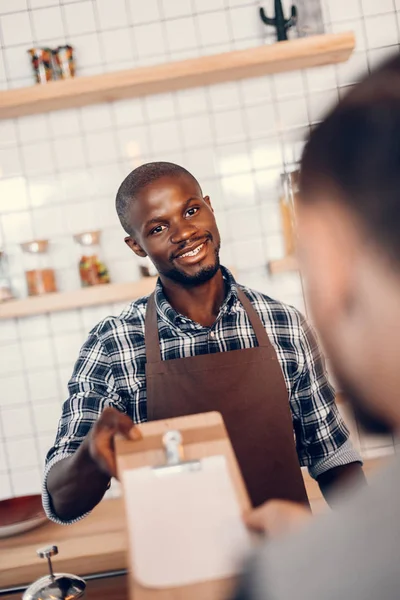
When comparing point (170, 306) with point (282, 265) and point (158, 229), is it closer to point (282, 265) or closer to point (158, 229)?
point (158, 229)

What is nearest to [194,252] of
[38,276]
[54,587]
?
[54,587]

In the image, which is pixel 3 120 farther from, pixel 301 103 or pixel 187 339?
pixel 187 339

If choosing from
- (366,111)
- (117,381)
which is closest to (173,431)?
(117,381)

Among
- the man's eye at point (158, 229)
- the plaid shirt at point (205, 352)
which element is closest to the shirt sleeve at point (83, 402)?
the plaid shirt at point (205, 352)

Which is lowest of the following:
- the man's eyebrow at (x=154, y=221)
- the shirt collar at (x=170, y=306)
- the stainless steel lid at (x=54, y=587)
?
the stainless steel lid at (x=54, y=587)

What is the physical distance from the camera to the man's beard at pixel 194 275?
1301 mm

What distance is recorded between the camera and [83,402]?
1.27m

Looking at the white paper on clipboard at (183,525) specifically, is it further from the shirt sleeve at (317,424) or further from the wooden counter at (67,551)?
the wooden counter at (67,551)

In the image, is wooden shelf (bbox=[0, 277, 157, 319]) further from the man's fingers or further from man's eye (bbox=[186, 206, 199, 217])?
the man's fingers

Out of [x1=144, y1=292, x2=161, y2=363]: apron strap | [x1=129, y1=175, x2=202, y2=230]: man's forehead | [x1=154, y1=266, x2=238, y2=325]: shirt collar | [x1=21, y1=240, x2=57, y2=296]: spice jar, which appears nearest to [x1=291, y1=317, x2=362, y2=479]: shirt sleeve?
[x1=154, y1=266, x2=238, y2=325]: shirt collar

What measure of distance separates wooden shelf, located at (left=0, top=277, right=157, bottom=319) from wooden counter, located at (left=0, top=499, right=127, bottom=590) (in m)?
0.69

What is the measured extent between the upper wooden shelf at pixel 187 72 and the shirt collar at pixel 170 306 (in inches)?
34.7

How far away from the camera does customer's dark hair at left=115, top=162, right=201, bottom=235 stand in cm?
134

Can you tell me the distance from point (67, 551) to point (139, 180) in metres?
0.96
